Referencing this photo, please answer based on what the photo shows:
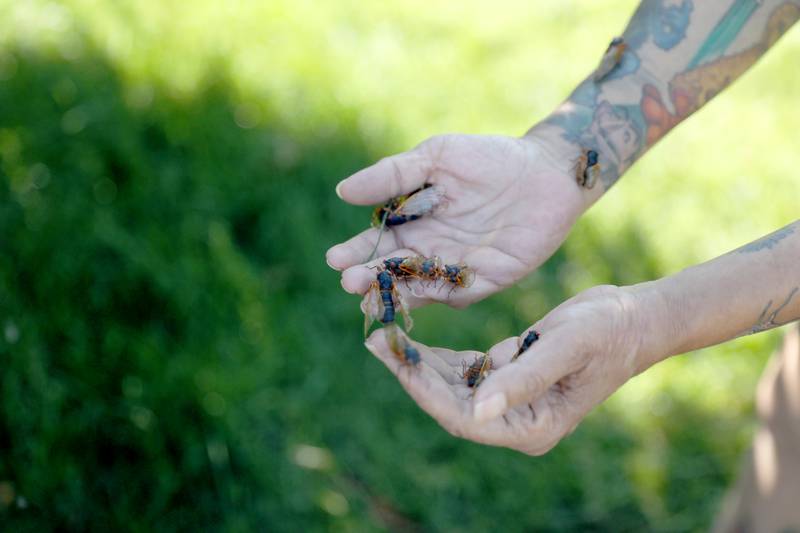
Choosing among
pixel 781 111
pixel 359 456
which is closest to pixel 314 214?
pixel 359 456

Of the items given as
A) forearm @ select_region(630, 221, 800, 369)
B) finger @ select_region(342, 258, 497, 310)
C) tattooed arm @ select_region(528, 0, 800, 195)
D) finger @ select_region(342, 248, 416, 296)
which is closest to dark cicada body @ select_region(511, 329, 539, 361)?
forearm @ select_region(630, 221, 800, 369)

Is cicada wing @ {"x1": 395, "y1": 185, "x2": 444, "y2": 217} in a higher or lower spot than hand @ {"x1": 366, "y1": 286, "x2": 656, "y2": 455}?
higher

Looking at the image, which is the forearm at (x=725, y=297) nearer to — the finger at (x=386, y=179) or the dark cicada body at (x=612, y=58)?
the finger at (x=386, y=179)

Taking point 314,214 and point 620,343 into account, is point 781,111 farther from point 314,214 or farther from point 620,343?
point 620,343

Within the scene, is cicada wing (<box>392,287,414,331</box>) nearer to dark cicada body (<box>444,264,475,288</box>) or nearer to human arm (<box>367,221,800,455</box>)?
dark cicada body (<box>444,264,475,288</box>)

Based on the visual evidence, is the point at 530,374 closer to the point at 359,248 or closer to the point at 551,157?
the point at 359,248

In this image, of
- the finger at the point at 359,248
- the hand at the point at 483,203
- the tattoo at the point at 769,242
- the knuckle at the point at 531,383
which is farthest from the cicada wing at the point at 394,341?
the tattoo at the point at 769,242

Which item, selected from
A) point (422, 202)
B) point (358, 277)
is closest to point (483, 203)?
point (422, 202)

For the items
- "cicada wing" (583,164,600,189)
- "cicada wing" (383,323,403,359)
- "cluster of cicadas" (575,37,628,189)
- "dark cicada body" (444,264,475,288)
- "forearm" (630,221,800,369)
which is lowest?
"forearm" (630,221,800,369)
